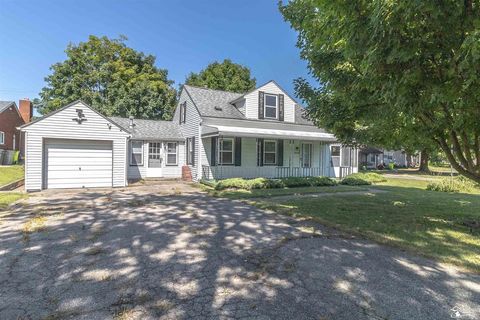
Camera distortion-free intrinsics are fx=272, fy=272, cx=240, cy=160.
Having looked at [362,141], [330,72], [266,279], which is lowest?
[266,279]

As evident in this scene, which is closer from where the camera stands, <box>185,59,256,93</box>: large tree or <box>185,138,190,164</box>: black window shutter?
<box>185,138,190,164</box>: black window shutter

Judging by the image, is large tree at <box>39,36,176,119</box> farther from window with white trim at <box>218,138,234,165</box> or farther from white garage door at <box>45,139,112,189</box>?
white garage door at <box>45,139,112,189</box>

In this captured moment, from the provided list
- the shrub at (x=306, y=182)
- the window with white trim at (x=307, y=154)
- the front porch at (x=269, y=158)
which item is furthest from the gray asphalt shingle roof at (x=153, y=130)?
the window with white trim at (x=307, y=154)

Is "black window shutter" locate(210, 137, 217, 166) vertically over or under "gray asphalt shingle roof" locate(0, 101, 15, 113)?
under

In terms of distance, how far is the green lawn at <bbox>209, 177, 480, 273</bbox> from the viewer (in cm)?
502

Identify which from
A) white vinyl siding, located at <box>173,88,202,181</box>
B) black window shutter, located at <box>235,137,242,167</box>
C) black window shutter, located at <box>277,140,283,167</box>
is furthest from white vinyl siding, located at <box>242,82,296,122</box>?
white vinyl siding, located at <box>173,88,202,181</box>

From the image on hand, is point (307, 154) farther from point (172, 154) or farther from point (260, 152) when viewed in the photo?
point (172, 154)

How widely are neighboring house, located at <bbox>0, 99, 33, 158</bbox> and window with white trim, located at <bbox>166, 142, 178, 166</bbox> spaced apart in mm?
17618

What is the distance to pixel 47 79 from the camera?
95.3 feet

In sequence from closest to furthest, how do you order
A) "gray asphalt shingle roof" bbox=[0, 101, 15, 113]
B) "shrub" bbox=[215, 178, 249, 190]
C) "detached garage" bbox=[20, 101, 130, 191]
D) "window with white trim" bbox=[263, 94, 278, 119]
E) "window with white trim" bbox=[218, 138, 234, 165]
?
"detached garage" bbox=[20, 101, 130, 191], "shrub" bbox=[215, 178, 249, 190], "window with white trim" bbox=[218, 138, 234, 165], "window with white trim" bbox=[263, 94, 278, 119], "gray asphalt shingle roof" bbox=[0, 101, 15, 113]

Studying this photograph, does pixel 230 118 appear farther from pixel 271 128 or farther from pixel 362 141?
pixel 362 141

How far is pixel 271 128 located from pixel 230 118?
294 centimetres

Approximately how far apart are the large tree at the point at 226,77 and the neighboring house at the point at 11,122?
2012 centimetres

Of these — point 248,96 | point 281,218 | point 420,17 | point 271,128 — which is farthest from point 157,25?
point 420,17
